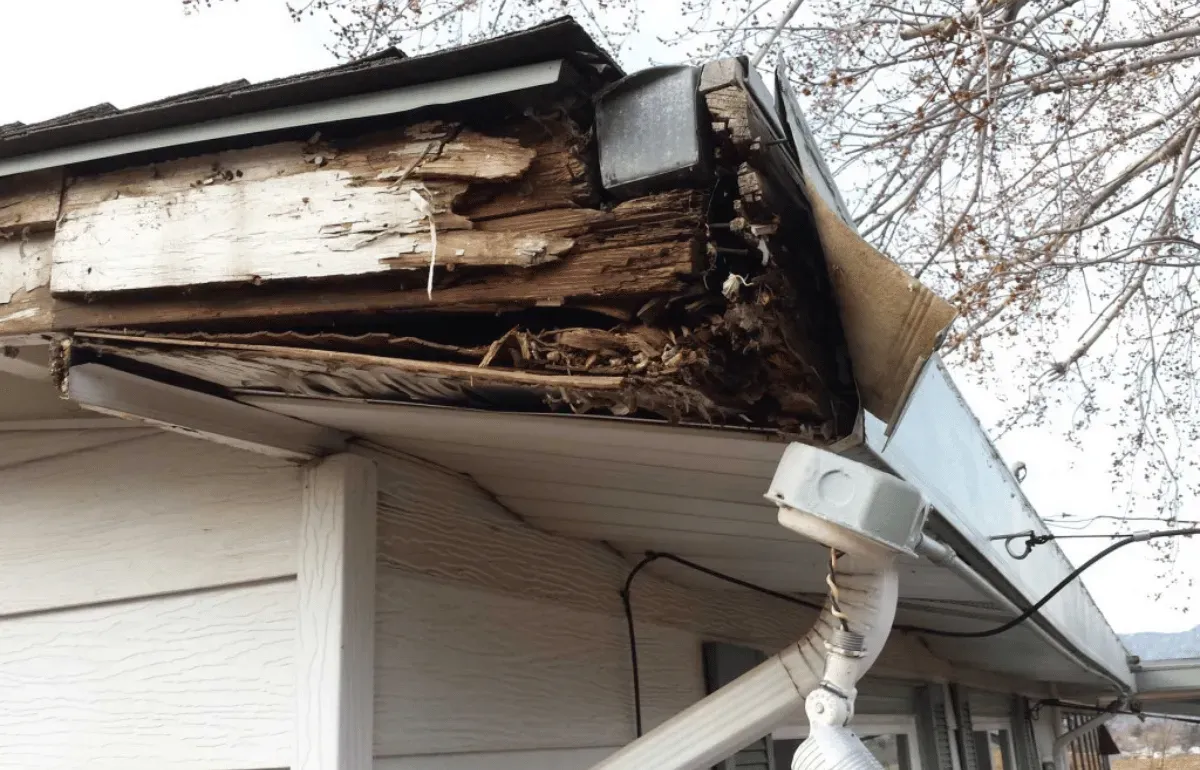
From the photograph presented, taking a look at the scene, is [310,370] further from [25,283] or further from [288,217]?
[25,283]

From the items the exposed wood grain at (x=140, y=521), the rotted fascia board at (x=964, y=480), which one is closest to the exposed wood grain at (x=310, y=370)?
the exposed wood grain at (x=140, y=521)

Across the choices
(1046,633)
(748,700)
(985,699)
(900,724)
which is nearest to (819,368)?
(748,700)

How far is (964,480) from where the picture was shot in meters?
1.78

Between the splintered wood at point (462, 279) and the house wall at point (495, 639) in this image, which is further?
the house wall at point (495, 639)

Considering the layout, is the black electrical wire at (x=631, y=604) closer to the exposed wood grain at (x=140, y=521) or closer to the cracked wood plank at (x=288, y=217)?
the exposed wood grain at (x=140, y=521)

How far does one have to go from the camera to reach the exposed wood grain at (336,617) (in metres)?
1.27

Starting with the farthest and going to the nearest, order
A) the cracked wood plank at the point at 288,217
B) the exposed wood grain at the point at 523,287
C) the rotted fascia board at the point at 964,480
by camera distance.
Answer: the rotted fascia board at the point at 964,480
the cracked wood plank at the point at 288,217
the exposed wood grain at the point at 523,287

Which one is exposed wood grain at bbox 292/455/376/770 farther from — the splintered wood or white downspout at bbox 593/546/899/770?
white downspout at bbox 593/546/899/770

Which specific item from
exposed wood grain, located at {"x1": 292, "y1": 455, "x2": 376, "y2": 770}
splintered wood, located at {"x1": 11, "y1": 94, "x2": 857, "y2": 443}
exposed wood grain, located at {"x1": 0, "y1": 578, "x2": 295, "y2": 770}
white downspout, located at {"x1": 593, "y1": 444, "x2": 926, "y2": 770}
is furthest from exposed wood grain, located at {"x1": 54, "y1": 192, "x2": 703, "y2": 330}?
exposed wood grain, located at {"x1": 0, "y1": 578, "x2": 295, "y2": 770}

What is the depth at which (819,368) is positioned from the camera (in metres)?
0.94

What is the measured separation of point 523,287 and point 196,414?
23.7 inches

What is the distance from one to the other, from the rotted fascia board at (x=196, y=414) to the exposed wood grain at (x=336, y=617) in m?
0.05

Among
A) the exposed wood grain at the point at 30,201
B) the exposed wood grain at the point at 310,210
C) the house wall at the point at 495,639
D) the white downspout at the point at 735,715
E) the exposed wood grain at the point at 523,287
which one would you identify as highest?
the exposed wood grain at the point at 30,201

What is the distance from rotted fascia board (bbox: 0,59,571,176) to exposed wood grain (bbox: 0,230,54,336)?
0.30 ft
